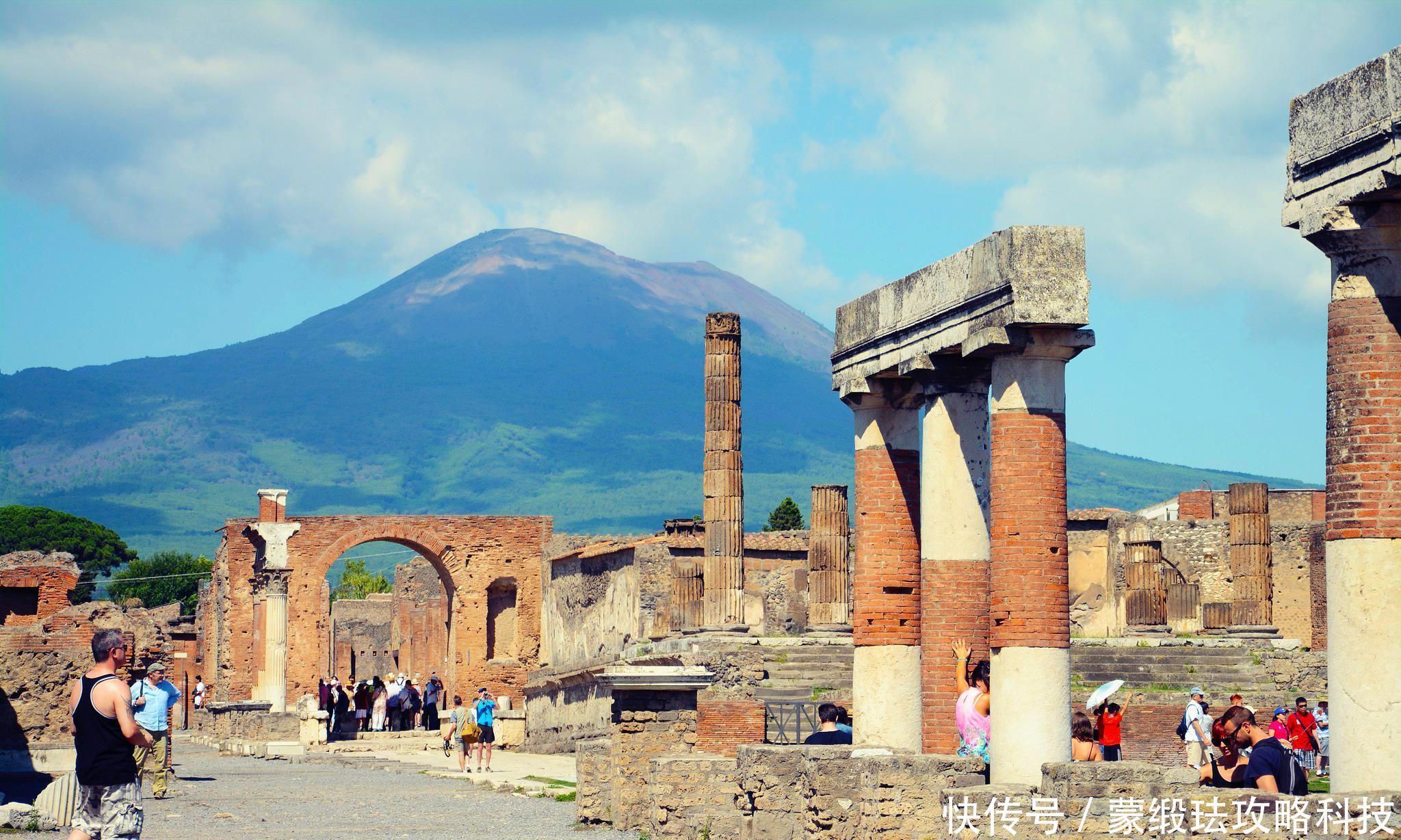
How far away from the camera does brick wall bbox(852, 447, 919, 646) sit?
16219mm

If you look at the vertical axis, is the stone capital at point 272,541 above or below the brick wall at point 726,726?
above

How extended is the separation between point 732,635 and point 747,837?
1694 centimetres

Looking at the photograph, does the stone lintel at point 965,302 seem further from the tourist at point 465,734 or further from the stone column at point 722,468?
the stone column at point 722,468

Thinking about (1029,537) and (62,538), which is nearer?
(1029,537)

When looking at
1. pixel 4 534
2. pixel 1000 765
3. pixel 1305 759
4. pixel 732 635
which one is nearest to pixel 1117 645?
pixel 732 635

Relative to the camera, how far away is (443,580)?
47.7 metres

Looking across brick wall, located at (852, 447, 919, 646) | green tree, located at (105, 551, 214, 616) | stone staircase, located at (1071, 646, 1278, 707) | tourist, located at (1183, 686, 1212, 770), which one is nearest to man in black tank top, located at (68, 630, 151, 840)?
brick wall, located at (852, 447, 919, 646)

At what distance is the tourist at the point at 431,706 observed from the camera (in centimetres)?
4053

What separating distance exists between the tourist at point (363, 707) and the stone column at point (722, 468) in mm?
9955

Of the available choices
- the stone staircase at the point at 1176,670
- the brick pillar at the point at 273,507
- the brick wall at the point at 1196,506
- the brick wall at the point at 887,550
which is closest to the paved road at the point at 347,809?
the brick wall at the point at 887,550

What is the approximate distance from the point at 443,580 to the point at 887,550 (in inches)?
1276

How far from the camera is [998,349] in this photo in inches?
551

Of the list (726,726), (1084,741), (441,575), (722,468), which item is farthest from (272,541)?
(1084,741)

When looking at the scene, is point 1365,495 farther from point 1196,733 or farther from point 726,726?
point 1196,733
